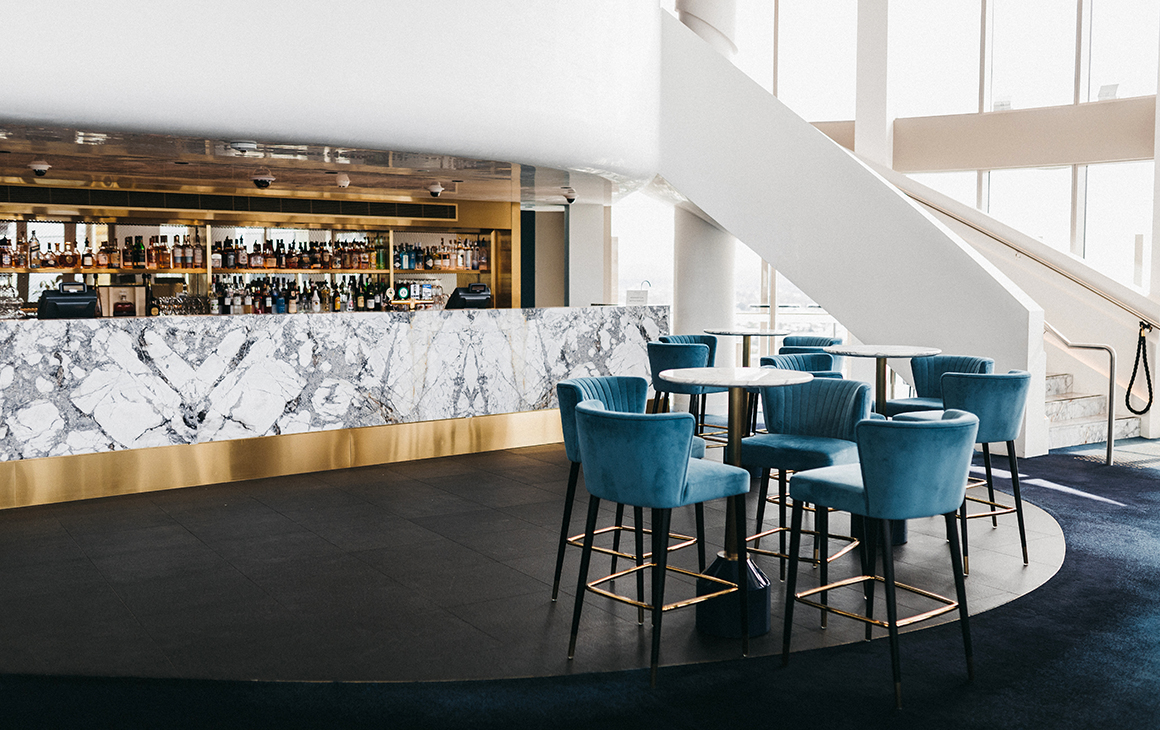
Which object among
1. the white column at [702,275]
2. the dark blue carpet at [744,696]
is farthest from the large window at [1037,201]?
the dark blue carpet at [744,696]

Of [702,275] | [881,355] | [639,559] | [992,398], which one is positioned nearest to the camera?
[639,559]

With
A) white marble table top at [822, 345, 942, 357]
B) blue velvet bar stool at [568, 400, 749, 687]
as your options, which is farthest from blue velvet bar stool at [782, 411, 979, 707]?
white marble table top at [822, 345, 942, 357]

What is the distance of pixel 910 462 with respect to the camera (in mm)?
3127

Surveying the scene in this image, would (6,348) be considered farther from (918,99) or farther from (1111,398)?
(918,99)

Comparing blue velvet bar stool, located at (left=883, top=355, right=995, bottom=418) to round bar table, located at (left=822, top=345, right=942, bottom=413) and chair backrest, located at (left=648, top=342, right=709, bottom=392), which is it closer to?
round bar table, located at (left=822, top=345, right=942, bottom=413)

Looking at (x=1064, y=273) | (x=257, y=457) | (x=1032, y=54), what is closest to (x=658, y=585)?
Answer: (x=257, y=457)

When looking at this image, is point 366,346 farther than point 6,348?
Yes

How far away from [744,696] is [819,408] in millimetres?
1714

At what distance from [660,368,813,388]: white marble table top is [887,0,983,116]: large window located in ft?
→ 27.8

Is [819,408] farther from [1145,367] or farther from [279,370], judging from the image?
[1145,367]

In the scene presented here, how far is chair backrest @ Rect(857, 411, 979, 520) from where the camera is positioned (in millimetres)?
3105

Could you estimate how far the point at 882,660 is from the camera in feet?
11.5

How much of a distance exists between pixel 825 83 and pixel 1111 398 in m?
6.26

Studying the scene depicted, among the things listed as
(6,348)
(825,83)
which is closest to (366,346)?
(6,348)
